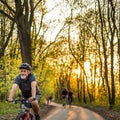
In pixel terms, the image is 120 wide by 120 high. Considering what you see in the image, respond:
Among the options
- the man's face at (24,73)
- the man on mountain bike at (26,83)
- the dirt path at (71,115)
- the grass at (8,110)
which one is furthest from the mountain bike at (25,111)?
the dirt path at (71,115)

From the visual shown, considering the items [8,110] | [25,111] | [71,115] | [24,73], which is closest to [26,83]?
[24,73]

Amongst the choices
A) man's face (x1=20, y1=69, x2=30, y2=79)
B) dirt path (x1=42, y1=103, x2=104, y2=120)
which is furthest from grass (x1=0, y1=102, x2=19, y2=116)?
man's face (x1=20, y1=69, x2=30, y2=79)

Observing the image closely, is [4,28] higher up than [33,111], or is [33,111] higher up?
[4,28]

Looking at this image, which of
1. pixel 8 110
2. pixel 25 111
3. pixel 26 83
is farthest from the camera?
pixel 8 110

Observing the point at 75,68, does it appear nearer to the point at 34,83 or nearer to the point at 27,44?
the point at 27,44

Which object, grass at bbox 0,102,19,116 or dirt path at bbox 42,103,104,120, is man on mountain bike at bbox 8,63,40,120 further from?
dirt path at bbox 42,103,104,120

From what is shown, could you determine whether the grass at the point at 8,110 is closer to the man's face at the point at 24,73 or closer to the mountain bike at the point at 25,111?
the mountain bike at the point at 25,111

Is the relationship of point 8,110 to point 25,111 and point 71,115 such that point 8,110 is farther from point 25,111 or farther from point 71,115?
point 25,111

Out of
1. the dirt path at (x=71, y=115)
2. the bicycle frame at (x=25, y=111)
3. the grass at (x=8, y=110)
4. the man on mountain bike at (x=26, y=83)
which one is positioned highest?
the man on mountain bike at (x=26, y=83)

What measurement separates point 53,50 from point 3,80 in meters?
22.3

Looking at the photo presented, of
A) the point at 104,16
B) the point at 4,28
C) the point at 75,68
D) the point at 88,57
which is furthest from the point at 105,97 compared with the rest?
the point at 75,68

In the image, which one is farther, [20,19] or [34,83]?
[20,19]

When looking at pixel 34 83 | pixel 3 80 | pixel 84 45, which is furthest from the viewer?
pixel 84 45

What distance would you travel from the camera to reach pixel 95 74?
65250 mm
